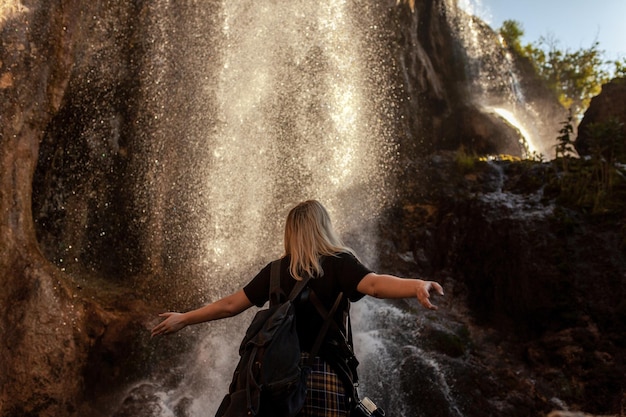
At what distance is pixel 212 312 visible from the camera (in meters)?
3.31

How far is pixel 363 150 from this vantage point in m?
14.4

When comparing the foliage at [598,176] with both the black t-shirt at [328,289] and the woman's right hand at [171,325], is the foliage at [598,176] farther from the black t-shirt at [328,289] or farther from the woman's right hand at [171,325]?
the woman's right hand at [171,325]

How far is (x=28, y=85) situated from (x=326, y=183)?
23.1 ft

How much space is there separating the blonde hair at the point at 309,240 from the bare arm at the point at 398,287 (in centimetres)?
28

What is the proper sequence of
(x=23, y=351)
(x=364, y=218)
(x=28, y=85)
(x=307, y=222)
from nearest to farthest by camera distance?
1. (x=307, y=222)
2. (x=23, y=351)
3. (x=28, y=85)
4. (x=364, y=218)

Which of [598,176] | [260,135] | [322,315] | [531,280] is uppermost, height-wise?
[260,135]

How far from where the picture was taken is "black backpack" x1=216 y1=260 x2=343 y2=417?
2.60 m

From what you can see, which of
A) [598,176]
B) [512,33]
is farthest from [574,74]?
[598,176]

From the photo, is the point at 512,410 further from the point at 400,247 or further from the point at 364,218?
the point at 364,218

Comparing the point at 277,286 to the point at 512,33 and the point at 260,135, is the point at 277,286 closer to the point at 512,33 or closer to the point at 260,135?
the point at 260,135

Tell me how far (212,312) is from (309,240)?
77 cm

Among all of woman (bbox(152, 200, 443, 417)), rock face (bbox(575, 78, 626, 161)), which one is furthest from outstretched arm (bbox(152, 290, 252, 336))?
rock face (bbox(575, 78, 626, 161))

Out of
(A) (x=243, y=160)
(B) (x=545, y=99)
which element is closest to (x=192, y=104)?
(A) (x=243, y=160)

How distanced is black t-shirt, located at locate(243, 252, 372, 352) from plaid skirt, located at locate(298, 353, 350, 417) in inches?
5.0
